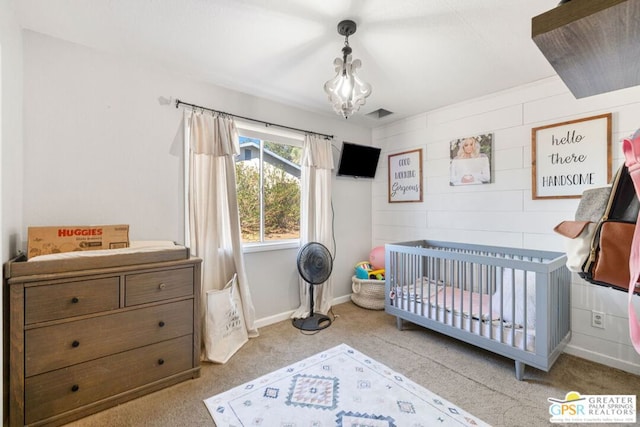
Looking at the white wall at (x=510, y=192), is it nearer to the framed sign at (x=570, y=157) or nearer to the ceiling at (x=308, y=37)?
the framed sign at (x=570, y=157)

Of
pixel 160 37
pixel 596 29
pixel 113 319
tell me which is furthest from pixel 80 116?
pixel 596 29

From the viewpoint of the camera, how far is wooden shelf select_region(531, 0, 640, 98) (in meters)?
0.44

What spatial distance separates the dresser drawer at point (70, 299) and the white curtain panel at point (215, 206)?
2.36 ft

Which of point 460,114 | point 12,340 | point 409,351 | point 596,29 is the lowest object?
point 409,351

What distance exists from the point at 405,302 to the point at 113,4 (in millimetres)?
2963

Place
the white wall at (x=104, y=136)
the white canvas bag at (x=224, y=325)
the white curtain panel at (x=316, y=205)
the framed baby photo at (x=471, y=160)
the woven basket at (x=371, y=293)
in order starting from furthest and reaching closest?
the woven basket at (x=371, y=293), the white curtain panel at (x=316, y=205), the framed baby photo at (x=471, y=160), the white canvas bag at (x=224, y=325), the white wall at (x=104, y=136)

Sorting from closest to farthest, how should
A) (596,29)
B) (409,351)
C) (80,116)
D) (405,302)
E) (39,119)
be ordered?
(596,29) → (39,119) → (80,116) → (409,351) → (405,302)

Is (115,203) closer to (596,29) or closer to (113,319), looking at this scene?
(113,319)

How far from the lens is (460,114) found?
2898 mm

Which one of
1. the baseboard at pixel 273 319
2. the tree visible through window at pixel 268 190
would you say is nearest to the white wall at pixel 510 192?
the tree visible through window at pixel 268 190

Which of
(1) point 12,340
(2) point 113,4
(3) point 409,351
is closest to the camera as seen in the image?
(1) point 12,340

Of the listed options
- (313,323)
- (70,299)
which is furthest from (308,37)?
(313,323)

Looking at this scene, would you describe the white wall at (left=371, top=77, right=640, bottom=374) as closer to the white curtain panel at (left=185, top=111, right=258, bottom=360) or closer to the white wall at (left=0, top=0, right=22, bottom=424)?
the white curtain panel at (left=185, top=111, right=258, bottom=360)

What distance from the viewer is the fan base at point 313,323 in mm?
2727
